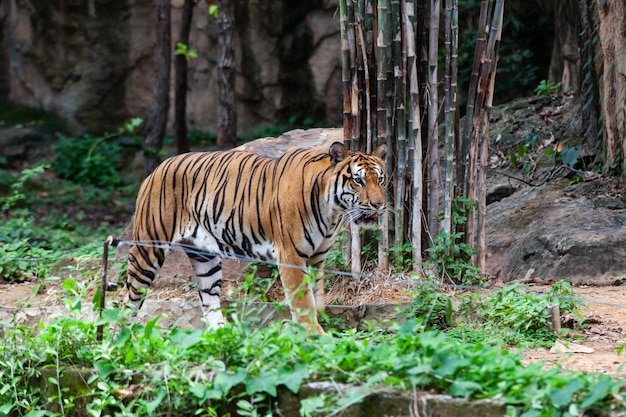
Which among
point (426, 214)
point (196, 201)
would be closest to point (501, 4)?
point (426, 214)

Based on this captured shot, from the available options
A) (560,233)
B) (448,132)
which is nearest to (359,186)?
(448,132)

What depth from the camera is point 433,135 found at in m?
6.99

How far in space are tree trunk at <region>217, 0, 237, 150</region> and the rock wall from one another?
11.8 ft

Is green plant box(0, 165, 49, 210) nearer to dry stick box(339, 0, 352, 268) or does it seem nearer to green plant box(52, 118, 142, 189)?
green plant box(52, 118, 142, 189)

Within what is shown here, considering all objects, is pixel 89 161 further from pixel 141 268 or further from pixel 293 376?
pixel 293 376

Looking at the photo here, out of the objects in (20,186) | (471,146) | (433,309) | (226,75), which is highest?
(226,75)

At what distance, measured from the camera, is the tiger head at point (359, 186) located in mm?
5793

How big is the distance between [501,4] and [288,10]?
912cm

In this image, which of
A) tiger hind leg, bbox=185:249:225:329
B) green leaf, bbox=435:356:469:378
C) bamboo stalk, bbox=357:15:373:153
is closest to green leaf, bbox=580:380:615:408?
green leaf, bbox=435:356:469:378

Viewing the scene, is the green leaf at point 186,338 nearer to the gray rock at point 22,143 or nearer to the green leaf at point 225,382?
the green leaf at point 225,382

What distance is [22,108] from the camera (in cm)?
1661

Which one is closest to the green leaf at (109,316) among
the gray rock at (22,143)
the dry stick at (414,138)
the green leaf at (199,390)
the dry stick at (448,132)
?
the green leaf at (199,390)

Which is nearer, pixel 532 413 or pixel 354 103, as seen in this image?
pixel 532 413

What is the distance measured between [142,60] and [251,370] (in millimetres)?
13032
